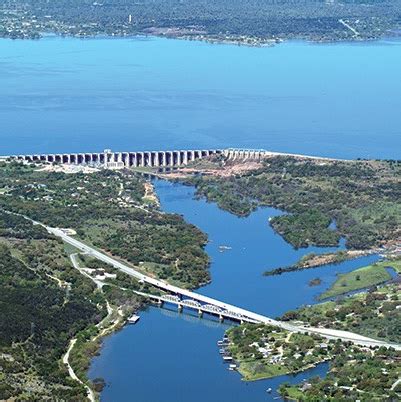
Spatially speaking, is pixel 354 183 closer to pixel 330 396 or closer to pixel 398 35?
pixel 330 396

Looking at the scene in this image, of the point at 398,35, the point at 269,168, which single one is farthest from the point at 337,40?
the point at 269,168

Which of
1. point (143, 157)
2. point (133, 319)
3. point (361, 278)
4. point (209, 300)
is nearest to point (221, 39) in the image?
point (143, 157)

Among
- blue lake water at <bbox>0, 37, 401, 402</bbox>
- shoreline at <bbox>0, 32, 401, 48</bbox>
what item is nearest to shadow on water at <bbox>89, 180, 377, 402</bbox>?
blue lake water at <bbox>0, 37, 401, 402</bbox>

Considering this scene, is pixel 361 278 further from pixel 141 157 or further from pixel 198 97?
pixel 198 97

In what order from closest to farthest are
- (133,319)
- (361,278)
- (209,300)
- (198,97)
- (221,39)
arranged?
(133,319)
(209,300)
(361,278)
(198,97)
(221,39)

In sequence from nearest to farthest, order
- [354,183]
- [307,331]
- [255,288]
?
1. [307,331]
2. [255,288]
3. [354,183]

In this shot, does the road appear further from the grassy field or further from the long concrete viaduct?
the long concrete viaduct
